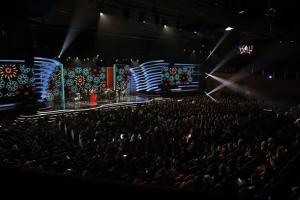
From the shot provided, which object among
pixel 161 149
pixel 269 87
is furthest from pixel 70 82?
pixel 269 87

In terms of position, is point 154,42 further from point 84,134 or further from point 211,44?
point 84,134

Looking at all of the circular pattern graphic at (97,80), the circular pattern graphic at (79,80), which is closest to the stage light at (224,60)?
the circular pattern graphic at (97,80)

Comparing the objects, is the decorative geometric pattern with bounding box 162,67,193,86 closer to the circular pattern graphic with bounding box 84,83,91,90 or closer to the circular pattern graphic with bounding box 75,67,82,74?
the circular pattern graphic with bounding box 84,83,91,90

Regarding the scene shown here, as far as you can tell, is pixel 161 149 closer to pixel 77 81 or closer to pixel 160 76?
pixel 77 81

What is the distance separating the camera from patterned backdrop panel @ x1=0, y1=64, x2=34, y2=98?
1528 centimetres

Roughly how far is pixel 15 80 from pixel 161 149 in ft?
36.3

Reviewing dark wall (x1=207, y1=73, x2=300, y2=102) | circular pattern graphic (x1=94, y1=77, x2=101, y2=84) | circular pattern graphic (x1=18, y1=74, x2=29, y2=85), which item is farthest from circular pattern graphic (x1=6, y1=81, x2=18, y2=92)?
dark wall (x1=207, y1=73, x2=300, y2=102)

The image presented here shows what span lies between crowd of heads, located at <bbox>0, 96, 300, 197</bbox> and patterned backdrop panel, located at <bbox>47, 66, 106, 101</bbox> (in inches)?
325

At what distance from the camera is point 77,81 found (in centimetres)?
2188

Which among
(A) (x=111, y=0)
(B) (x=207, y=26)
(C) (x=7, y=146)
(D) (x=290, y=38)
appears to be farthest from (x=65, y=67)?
(D) (x=290, y=38)

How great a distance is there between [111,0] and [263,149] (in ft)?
34.8

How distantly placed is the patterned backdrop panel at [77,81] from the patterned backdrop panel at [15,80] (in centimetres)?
338

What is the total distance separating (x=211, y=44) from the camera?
96.3 ft

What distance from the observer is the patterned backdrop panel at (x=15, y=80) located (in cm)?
1528
